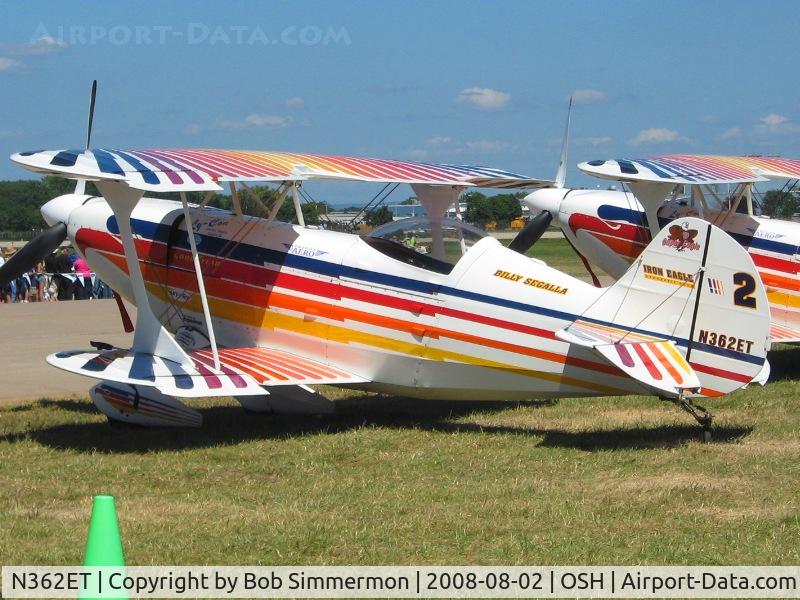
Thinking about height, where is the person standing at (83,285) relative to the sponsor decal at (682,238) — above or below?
below

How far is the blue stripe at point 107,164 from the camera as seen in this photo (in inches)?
368

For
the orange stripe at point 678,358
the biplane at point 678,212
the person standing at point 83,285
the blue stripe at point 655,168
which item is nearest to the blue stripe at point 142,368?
the orange stripe at point 678,358

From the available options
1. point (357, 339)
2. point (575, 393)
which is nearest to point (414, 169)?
point (357, 339)

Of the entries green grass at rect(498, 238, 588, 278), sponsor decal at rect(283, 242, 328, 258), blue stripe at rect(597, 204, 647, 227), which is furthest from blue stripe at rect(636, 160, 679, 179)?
green grass at rect(498, 238, 588, 278)

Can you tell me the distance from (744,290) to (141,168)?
4.76 meters

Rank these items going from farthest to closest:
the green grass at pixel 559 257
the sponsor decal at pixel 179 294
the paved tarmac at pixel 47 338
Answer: the green grass at pixel 559 257
the paved tarmac at pixel 47 338
the sponsor decal at pixel 179 294

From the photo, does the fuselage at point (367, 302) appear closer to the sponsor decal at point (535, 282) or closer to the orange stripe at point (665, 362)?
the sponsor decal at point (535, 282)

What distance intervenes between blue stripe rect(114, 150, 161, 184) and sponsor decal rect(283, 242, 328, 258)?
1.58 metres

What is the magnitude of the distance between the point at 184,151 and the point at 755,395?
6118mm

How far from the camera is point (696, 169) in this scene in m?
13.5

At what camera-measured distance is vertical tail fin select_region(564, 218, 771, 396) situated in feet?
27.8

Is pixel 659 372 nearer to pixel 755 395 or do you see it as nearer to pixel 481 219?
pixel 755 395

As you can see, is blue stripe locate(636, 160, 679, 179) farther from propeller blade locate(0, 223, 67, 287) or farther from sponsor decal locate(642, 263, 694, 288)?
propeller blade locate(0, 223, 67, 287)

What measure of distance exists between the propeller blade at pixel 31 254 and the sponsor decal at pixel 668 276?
606 centimetres
